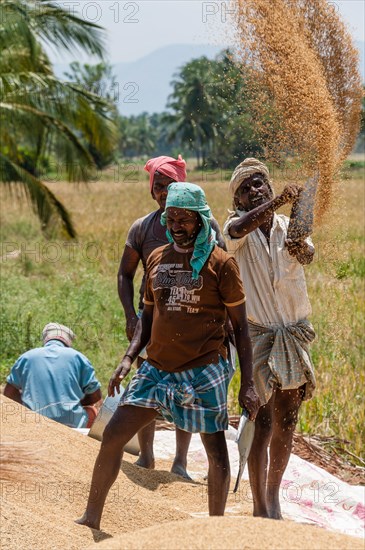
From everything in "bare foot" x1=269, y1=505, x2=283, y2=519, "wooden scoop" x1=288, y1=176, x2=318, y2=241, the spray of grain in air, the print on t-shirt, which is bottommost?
"bare foot" x1=269, y1=505, x2=283, y2=519

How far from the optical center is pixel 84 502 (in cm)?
447

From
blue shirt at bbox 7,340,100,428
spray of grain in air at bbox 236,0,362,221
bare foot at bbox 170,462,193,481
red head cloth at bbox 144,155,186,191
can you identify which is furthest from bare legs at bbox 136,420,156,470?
spray of grain in air at bbox 236,0,362,221

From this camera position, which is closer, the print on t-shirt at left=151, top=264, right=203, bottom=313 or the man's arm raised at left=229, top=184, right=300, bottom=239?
the print on t-shirt at left=151, top=264, right=203, bottom=313

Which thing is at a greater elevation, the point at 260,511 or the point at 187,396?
the point at 187,396

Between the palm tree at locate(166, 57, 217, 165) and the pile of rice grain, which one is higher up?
the palm tree at locate(166, 57, 217, 165)

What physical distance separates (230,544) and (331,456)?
362 cm

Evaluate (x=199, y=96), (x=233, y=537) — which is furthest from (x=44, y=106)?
(x=233, y=537)

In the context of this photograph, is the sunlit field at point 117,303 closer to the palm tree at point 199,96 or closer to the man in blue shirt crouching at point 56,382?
the palm tree at point 199,96

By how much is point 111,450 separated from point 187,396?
41 centimetres

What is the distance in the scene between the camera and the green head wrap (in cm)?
389

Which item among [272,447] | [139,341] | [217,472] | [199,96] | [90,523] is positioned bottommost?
[90,523]

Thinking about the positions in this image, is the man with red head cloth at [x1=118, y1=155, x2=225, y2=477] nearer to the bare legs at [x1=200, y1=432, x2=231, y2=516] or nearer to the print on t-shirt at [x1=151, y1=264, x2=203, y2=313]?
the print on t-shirt at [x1=151, y1=264, x2=203, y2=313]

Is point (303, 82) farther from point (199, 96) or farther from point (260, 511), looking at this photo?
point (260, 511)

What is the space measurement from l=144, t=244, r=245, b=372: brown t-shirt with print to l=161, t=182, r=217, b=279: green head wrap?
43 mm
